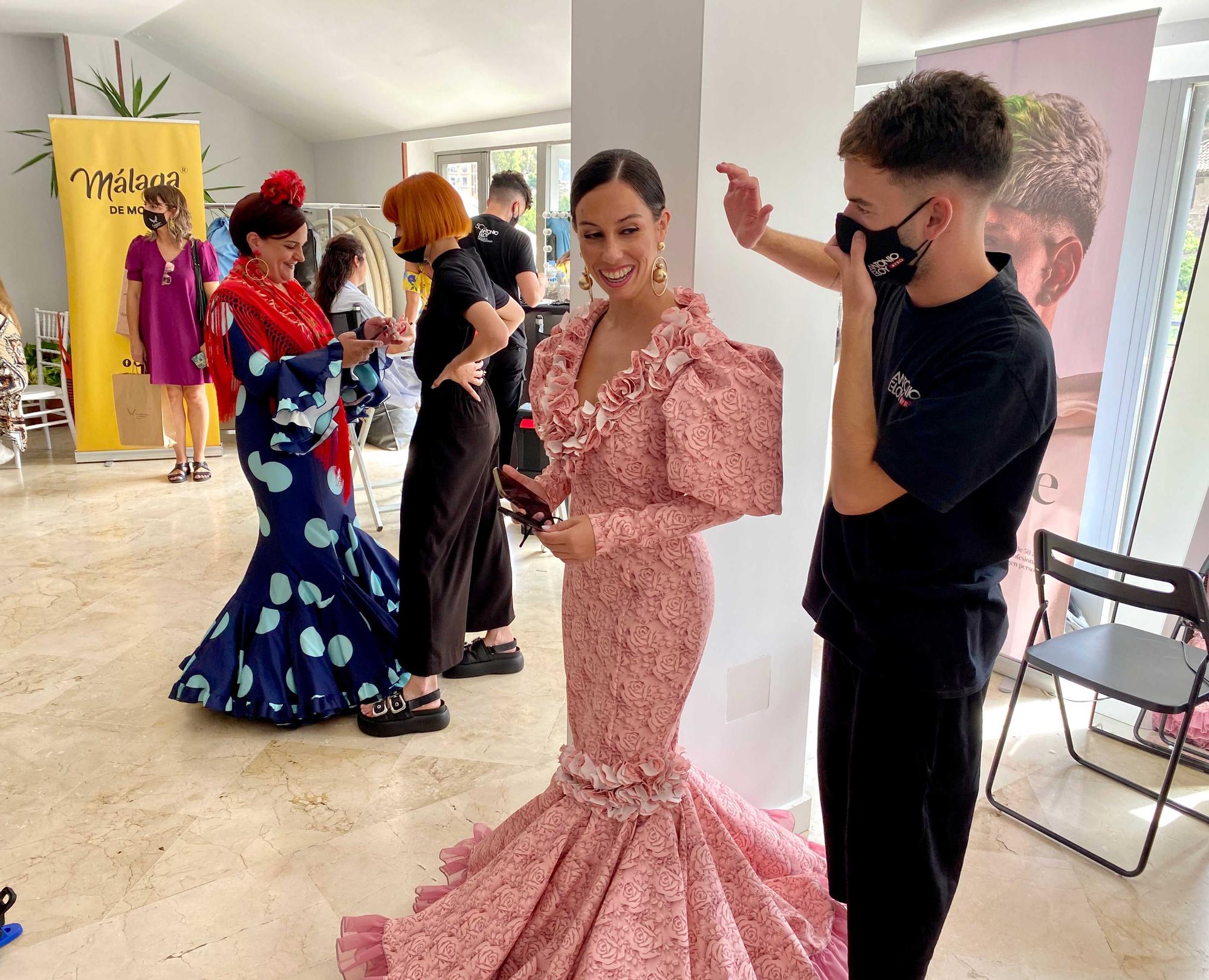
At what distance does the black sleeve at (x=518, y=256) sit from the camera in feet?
14.5

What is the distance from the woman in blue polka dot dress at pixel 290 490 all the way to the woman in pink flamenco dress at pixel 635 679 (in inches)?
48.4

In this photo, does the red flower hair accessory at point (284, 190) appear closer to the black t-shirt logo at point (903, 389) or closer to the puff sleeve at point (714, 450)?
the puff sleeve at point (714, 450)

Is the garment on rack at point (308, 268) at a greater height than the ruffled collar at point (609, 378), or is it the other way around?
the garment on rack at point (308, 268)

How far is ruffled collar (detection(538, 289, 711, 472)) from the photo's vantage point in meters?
1.71

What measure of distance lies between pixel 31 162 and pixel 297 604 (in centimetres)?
694

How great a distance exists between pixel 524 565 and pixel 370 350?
6.92 feet

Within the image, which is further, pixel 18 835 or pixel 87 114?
pixel 87 114

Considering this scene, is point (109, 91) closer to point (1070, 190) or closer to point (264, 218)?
point (264, 218)

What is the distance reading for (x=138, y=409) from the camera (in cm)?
676

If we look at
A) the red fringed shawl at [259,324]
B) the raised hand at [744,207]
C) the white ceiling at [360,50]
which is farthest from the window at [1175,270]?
the red fringed shawl at [259,324]

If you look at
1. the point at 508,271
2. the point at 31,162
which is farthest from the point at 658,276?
the point at 31,162

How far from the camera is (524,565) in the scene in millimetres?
4926

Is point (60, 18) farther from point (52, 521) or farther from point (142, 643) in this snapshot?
point (142, 643)

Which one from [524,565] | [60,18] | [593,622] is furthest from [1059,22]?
[60,18]
